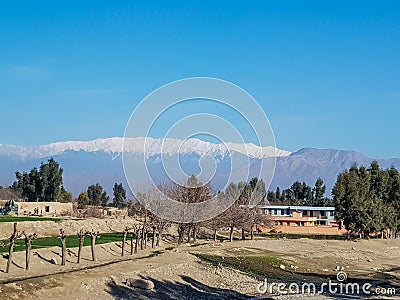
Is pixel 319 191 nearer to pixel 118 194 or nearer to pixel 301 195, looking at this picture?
pixel 301 195

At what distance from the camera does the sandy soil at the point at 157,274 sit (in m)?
30.6

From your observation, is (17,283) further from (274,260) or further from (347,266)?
(347,266)

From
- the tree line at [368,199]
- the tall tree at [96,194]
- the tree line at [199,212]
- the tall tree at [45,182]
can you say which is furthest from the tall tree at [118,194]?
the tree line at [199,212]

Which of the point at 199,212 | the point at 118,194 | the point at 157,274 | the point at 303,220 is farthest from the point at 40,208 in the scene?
the point at 157,274

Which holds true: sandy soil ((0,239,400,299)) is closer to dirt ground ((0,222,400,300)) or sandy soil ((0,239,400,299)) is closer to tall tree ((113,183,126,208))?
dirt ground ((0,222,400,300))

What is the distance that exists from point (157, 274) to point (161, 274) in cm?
38

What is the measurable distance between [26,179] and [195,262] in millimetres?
91283

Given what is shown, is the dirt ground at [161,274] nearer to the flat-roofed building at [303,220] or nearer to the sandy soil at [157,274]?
the sandy soil at [157,274]

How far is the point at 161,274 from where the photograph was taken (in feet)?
125

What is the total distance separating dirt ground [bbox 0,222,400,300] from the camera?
3072 centimetres

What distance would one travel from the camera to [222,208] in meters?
75.8

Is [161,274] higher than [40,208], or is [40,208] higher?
[40,208]

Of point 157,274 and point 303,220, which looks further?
point 303,220

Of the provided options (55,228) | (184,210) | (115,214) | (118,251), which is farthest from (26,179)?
(118,251)
